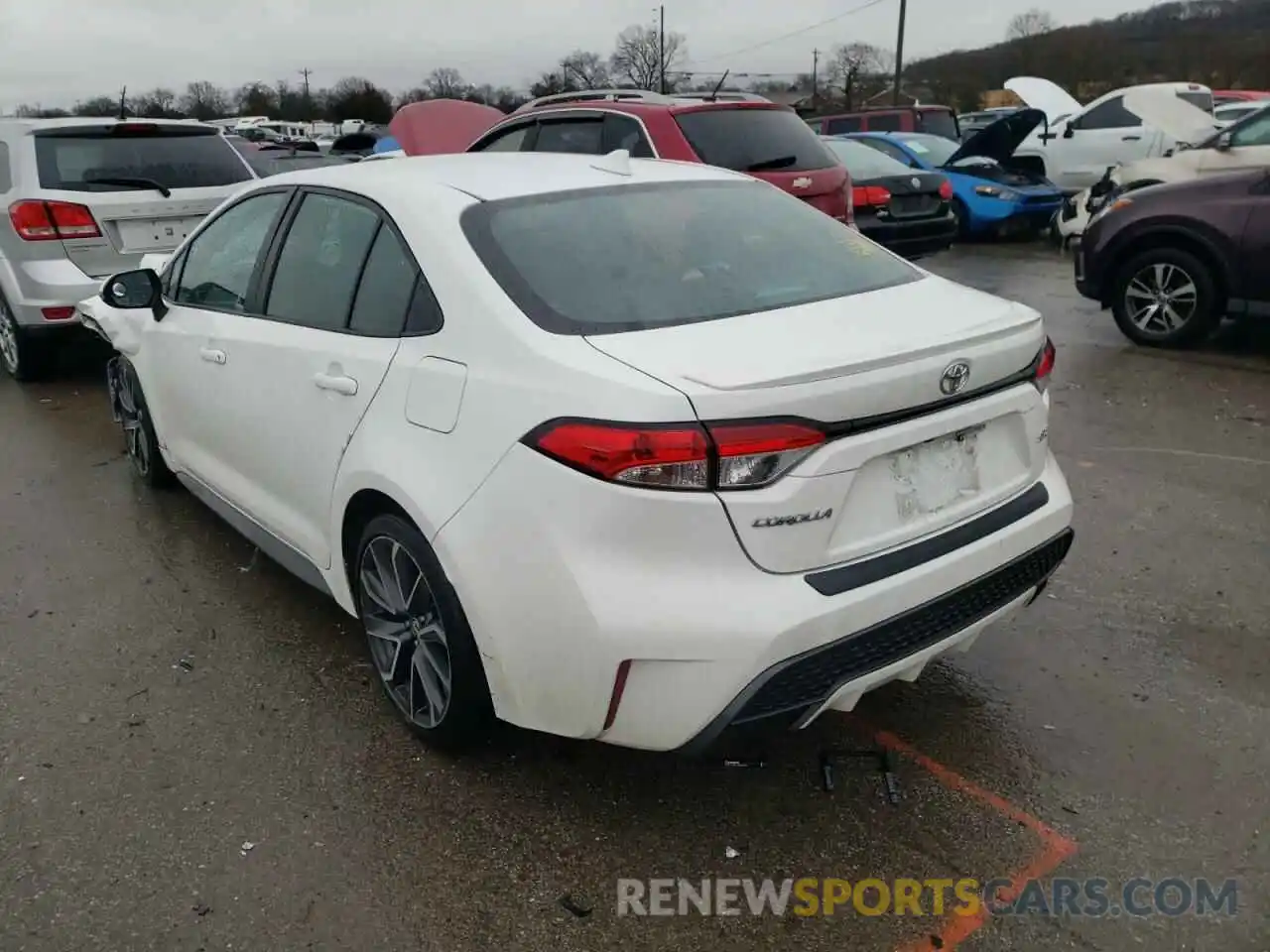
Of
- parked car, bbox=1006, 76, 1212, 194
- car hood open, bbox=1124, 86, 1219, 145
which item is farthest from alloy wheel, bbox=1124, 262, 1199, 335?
parked car, bbox=1006, 76, 1212, 194

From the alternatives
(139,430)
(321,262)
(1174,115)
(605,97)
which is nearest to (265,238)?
(321,262)

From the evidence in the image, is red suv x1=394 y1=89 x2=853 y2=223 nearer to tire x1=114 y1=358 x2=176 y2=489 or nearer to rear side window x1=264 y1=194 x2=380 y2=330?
tire x1=114 y1=358 x2=176 y2=489

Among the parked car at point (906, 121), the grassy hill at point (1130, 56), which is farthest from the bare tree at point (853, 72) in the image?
the parked car at point (906, 121)

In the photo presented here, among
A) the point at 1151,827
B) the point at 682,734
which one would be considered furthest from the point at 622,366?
the point at 1151,827

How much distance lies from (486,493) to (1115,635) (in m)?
2.29

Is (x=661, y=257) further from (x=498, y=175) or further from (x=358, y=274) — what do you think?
(x=358, y=274)

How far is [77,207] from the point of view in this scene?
6395 mm

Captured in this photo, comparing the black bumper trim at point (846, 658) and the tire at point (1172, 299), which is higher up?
the black bumper trim at point (846, 658)

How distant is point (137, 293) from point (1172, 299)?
6452 mm

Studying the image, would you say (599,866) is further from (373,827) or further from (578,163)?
(578,163)

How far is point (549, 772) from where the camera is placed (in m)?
2.82

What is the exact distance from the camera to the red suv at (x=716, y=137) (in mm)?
7055

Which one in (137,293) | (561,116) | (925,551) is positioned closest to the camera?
(925,551)

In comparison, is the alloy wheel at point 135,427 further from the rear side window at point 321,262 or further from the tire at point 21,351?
the tire at point 21,351
